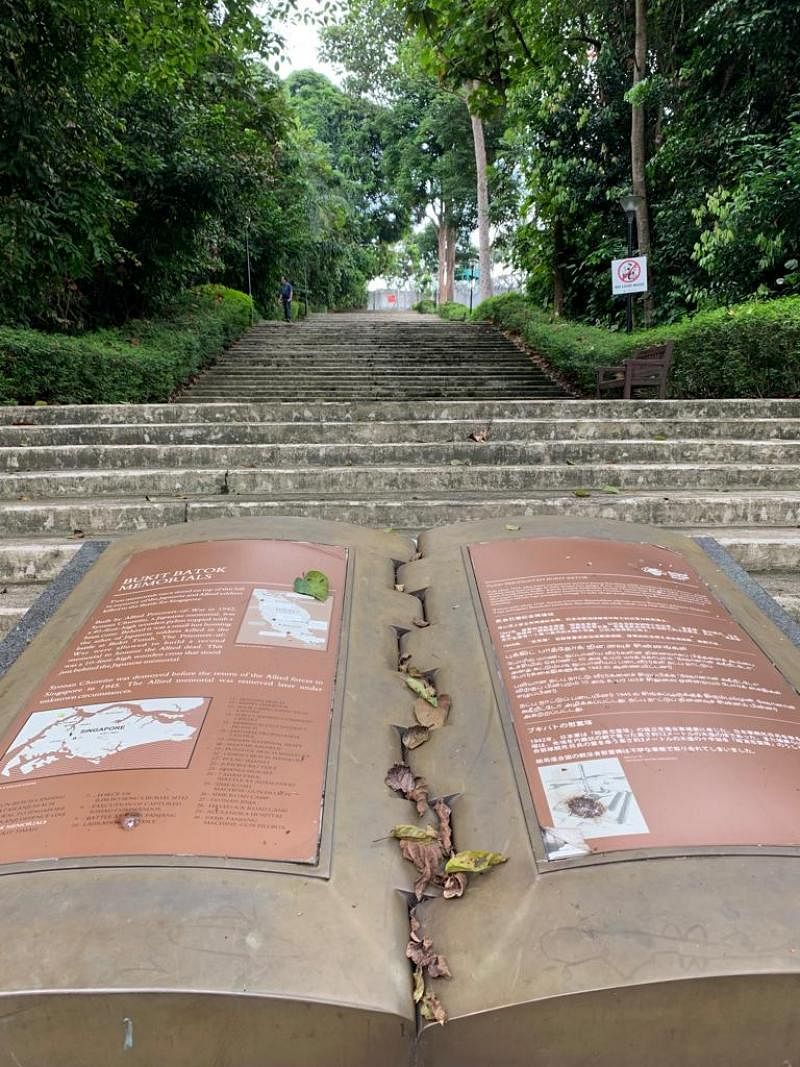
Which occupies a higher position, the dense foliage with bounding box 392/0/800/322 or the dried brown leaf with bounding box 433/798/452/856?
the dense foliage with bounding box 392/0/800/322

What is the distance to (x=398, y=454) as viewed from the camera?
455 cm

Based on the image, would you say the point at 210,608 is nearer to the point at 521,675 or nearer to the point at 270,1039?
the point at 521,675

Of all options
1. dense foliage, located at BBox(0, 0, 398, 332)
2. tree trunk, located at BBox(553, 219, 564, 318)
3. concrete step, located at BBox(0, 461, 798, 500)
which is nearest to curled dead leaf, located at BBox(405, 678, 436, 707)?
concrete step, located at BBox(0, 461, 798, 500)

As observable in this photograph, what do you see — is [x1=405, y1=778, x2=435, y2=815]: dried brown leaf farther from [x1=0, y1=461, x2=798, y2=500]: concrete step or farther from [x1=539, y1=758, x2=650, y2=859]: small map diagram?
[x1=0, y1=461, x2=798, y2=500]: concrete step

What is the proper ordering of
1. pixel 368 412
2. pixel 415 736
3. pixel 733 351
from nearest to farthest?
pixel 415 736 → pixel 368 412 → pixel 733 351

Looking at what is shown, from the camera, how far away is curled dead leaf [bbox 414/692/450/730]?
1.56m

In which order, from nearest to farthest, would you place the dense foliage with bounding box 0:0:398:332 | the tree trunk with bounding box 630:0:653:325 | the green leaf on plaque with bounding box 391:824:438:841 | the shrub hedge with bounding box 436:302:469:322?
the green leaf on plaque with bounding box 391:824:438:841 → the dense foliage with bounding box 0:0:398:332 → the tree trunk with bounding box 630:0:653:325 → the shrub hedge with bounding box 436:302:469:322

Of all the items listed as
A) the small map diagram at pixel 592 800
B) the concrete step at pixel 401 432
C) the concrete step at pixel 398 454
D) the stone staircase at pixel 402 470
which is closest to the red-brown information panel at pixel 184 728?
the small map diagram at pixel 592 800

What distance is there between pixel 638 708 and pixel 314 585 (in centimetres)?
92

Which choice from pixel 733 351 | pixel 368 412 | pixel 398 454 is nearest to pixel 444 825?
pixel 398 454

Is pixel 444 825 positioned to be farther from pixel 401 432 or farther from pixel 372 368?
pixel 372 368

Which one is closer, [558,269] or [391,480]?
[391,480]

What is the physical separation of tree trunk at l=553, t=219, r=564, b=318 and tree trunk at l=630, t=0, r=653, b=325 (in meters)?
2.31

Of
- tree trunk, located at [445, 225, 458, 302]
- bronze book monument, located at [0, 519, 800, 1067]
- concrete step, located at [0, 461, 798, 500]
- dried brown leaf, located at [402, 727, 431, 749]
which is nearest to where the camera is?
bronze book monument, located at [0, 519, 800, 1067]
